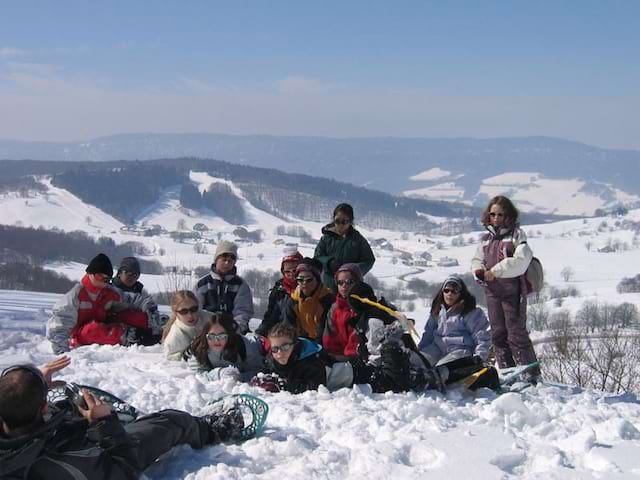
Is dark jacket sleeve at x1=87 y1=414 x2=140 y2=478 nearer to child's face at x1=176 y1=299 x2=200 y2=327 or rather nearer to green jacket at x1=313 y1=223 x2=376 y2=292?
child's face at x1=176 y1=299 x2=200 y2=327

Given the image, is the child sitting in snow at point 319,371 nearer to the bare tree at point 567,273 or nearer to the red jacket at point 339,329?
the red jacket at point 339,329

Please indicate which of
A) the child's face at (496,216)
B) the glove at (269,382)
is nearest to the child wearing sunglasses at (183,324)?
the glove at (269,382)

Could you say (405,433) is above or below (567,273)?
above

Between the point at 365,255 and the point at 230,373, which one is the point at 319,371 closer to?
the point at 230,373

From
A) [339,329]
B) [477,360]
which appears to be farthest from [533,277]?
[339,329]

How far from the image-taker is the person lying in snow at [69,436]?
3328mm

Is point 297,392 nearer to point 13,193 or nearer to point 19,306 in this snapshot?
point 19,306

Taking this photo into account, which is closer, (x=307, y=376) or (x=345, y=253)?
(x=307, y=376)

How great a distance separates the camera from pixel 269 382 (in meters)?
6.07

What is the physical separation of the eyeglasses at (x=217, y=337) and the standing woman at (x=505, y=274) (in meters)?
2.66

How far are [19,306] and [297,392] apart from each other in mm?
9953

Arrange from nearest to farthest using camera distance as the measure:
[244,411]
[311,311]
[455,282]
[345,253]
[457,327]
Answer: [244,411]
[455,282]
[457,327]
[311,311]
[345,253]

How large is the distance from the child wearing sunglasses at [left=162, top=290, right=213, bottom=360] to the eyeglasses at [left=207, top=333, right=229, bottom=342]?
2.05 feet

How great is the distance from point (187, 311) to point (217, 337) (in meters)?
0.73
